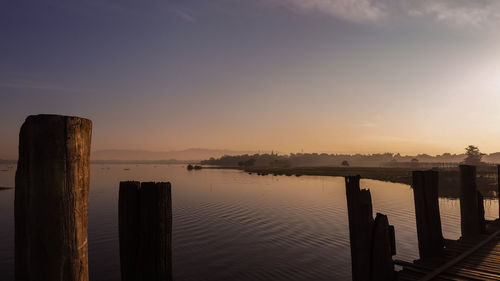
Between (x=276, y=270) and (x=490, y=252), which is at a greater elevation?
(x=490, y=252)

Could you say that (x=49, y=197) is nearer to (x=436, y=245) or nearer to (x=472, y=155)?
(x=436, y=245)

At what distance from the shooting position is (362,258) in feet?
23.1

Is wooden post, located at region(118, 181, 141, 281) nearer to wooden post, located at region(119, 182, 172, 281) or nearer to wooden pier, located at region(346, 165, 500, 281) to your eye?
wooden post, located at region(119, 182, 172, 281)

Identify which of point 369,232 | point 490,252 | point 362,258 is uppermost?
point 369,232

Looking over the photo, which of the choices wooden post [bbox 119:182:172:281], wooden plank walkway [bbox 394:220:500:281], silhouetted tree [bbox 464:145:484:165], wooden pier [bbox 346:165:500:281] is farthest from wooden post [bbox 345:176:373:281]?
silhouetted tree [bbox 464:145:484:165]

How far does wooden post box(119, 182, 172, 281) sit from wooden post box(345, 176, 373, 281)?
175 inches

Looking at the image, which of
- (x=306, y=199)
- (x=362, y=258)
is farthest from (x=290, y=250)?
(x=306, y=199)

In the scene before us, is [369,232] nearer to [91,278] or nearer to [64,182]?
[64,182]

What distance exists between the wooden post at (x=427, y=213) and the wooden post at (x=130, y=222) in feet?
28.5

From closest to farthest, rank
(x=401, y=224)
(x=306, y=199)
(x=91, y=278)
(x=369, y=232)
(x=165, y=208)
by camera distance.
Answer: (x=165, y=208) → (x=369, y=232) → (x=91, y=278) → (x=401, y=224) → (x=306, y=199)

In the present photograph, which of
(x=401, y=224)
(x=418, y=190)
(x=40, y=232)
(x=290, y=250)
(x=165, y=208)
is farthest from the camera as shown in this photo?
(x=401, y=224)

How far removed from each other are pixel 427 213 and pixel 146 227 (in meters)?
9.01

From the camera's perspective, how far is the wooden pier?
6.99 metres

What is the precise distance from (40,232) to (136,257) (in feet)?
4.76
